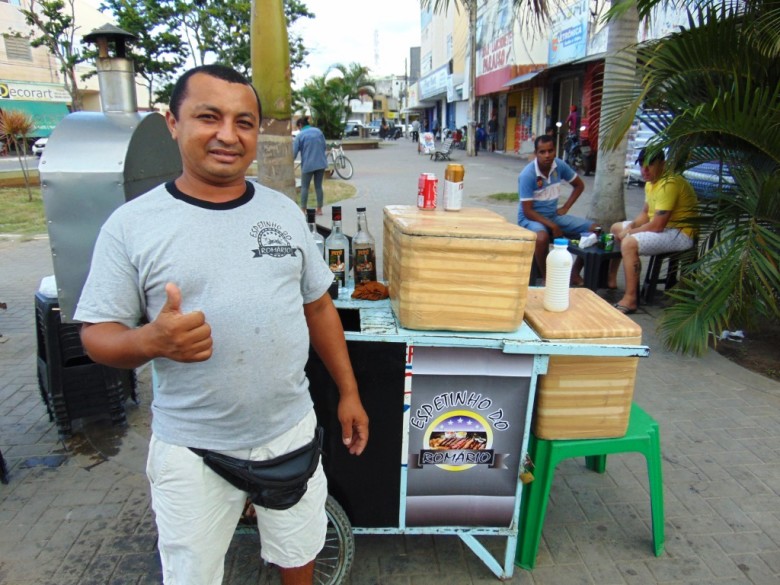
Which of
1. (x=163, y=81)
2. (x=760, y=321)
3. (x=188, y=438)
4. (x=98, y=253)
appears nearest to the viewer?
(x=98, y=253)

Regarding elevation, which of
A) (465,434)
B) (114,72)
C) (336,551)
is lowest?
(336,551)

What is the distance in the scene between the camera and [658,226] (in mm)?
5285

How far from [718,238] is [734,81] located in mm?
1217

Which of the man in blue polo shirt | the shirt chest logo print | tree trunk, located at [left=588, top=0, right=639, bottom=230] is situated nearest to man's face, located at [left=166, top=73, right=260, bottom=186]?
the shirt chest logo print

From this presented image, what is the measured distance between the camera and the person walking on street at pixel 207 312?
147 centimetres

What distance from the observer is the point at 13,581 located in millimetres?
2418

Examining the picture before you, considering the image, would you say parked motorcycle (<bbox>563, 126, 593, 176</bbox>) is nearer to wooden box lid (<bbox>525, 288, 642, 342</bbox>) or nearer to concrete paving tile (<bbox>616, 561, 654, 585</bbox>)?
wooden box lid (<bbox>525, 288, 642, 342</bbox>)

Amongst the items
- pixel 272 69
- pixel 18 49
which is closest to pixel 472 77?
pixel 272 69

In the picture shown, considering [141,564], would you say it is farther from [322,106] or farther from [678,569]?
[322,106]

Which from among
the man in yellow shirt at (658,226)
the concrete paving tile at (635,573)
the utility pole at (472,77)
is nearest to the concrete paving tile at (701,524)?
the concrete paving tile at (635,573)

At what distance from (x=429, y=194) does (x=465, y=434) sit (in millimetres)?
1077

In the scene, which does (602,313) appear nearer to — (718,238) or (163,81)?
(718,238)

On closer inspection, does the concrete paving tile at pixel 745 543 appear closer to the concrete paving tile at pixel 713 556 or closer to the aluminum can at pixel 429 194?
the concrete paving tile at pixel 713 556

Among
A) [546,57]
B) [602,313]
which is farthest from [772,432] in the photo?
[546,57]
